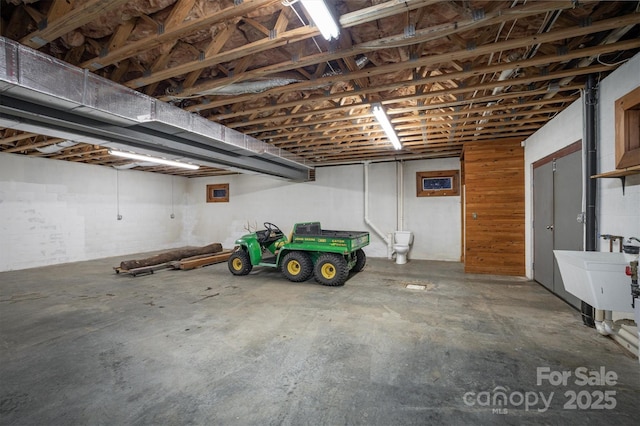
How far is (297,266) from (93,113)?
3.53 meters

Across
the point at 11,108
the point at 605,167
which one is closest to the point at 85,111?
the point at 11,108

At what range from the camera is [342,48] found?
241cm

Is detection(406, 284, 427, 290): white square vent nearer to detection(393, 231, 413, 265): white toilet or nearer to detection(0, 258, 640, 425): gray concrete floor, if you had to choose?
detection(0, 258, 640, 425): gray concrete floor

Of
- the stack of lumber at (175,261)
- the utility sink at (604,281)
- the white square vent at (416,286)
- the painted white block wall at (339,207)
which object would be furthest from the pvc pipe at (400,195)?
the utility sink at (604,281)

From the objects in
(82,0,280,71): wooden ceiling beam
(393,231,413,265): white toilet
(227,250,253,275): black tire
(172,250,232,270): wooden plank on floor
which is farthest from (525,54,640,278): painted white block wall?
(172,250,232,270): wooden plank on floor

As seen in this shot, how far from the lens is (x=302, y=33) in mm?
2145

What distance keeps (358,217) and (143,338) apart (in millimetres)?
5979

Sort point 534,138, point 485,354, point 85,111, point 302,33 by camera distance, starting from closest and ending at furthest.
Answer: point 302,33 → point 485,354 → point 85,111 → point 534,138

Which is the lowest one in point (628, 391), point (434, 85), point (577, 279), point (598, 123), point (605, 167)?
point (628, 391)

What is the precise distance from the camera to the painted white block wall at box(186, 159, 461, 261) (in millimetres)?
7102

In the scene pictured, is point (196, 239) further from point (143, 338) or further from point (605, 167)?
Result: point (605, 167)

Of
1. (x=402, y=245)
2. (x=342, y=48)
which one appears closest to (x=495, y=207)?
(x=402, y=245)

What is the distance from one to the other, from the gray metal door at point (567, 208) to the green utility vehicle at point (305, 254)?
2.95 metres

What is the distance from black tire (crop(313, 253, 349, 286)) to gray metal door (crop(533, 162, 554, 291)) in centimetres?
314
